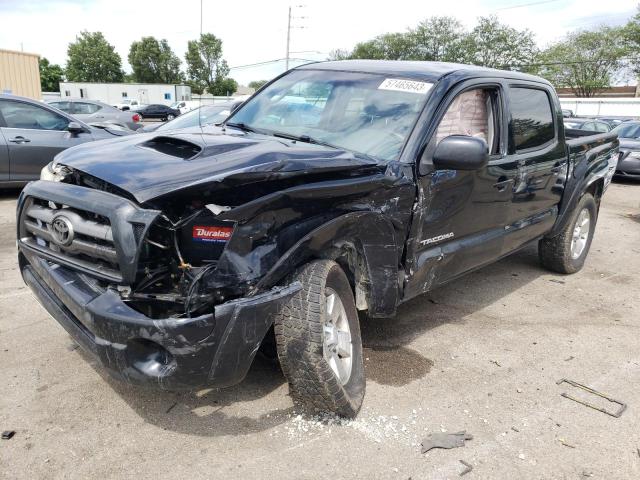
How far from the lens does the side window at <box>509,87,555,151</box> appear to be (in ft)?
14.1

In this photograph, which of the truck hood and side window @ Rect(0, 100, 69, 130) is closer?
the truck hood

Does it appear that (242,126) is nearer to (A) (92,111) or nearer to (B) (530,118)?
(B) (530,118)

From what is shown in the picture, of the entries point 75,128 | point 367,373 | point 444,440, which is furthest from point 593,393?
point 75,128

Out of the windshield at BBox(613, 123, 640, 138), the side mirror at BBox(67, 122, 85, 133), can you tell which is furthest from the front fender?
the windshield at BBox(613, 123, 640, 138)

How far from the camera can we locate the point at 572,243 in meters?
5.77

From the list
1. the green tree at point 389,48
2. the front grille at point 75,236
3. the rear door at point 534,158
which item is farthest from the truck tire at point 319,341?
the green tree at point 389,48

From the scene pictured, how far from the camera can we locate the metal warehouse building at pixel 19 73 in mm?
20934

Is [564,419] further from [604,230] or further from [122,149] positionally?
[604,230]

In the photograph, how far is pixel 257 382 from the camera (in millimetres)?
3275

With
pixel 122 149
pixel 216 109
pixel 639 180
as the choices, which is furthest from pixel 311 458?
pixel 639 180

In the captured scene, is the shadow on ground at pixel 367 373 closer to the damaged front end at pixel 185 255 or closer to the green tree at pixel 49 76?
the damaged front end at pixel 185 255

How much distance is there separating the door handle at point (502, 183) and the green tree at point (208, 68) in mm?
84243

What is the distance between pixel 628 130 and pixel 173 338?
1591 centimetres

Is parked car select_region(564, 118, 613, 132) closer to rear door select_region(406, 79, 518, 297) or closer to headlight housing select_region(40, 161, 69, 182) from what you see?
rear door select_region(406, 79, 518, 297)
